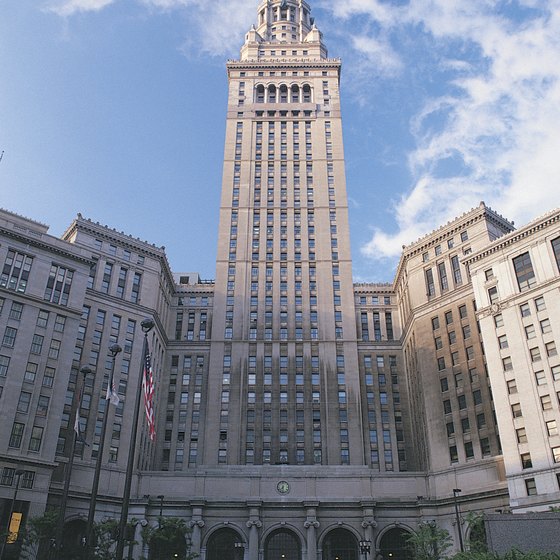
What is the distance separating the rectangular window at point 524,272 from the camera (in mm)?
66131

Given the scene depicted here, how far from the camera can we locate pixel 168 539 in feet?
193

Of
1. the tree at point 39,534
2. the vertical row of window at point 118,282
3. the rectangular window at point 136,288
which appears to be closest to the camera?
the tree at point 39,534

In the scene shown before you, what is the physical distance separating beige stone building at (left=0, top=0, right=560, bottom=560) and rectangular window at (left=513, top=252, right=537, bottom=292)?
3.10 ft

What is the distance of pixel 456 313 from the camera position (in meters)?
79.2

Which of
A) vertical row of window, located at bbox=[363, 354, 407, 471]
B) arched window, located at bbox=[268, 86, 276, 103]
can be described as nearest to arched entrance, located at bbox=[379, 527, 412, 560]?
vertical row of window, located at bbox=[363, 354, 407, 471]

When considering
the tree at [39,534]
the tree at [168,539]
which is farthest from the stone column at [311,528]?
the tree at [39,534]

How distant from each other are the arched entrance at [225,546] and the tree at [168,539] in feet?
11.0

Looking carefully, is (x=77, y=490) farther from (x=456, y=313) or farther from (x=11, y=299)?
(x=456, y=313)

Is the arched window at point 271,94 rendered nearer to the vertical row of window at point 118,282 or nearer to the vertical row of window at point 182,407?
the vertical row of window at point 118,282

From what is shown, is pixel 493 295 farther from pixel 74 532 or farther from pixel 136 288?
pixel 74 532

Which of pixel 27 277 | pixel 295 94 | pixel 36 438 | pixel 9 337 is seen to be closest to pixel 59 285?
pixel 27 277

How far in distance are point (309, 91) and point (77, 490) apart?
271 ft

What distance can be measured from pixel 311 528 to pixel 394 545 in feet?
34.0

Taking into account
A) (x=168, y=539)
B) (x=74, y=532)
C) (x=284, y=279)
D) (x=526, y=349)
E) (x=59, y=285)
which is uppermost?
(x=284, y=279)
